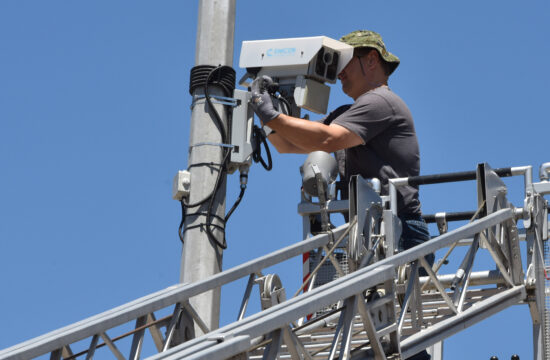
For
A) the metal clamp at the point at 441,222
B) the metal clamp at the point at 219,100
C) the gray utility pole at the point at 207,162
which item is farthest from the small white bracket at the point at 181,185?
the metal clamp at the point at 441,222

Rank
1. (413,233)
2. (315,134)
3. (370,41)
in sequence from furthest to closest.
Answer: (370,41)
(315,134)
(413,233)

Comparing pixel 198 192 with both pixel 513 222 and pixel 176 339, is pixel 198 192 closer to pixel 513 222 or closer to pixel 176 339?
pixel 176 339

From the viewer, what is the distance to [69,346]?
650cm

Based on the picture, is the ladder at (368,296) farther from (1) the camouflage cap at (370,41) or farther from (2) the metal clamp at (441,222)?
(1) the camouflage cap at (370,41)

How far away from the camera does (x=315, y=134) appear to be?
7.85 m

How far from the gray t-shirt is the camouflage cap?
1.36ft

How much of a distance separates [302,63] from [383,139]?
36.2 inches

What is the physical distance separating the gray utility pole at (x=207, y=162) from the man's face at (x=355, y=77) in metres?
0.95

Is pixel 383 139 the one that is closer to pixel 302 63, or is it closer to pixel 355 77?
pixel 355 77

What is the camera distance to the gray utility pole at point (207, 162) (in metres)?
7.50

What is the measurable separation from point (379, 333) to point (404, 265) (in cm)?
99

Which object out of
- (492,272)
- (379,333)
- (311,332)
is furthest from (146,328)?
(492,272)

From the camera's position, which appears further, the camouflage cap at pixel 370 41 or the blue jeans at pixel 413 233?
the camouflage cap at pixel 370 41

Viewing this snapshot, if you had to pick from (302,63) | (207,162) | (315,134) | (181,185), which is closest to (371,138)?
(315,134)
